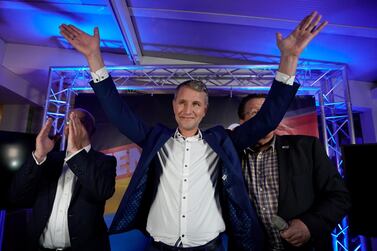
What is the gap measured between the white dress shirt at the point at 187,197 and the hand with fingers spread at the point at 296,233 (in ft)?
1.11

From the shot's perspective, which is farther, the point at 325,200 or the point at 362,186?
the point at 362,186

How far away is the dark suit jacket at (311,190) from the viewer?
138cm

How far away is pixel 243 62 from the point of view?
14.9 feet

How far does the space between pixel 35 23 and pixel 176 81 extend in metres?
2.47

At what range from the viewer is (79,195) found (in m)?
1.59

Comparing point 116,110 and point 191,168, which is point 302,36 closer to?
point 191,168

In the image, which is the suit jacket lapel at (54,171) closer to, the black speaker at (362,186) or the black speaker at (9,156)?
the black speaker at (9,156)

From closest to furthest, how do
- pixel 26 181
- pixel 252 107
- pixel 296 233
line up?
pixel 296 233 → pixel 26 181 → pixel 252 107

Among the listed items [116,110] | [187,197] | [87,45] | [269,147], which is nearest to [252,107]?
[269,147]

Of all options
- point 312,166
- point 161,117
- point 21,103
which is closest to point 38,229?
point 312,166

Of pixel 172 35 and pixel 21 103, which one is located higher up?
pixel 172 35

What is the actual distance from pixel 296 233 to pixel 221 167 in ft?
1.69

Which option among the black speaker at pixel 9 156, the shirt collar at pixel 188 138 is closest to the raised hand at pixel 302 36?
the shirt collar at pixel 188 138

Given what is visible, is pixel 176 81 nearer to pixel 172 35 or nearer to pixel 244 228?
pixel 172 35
